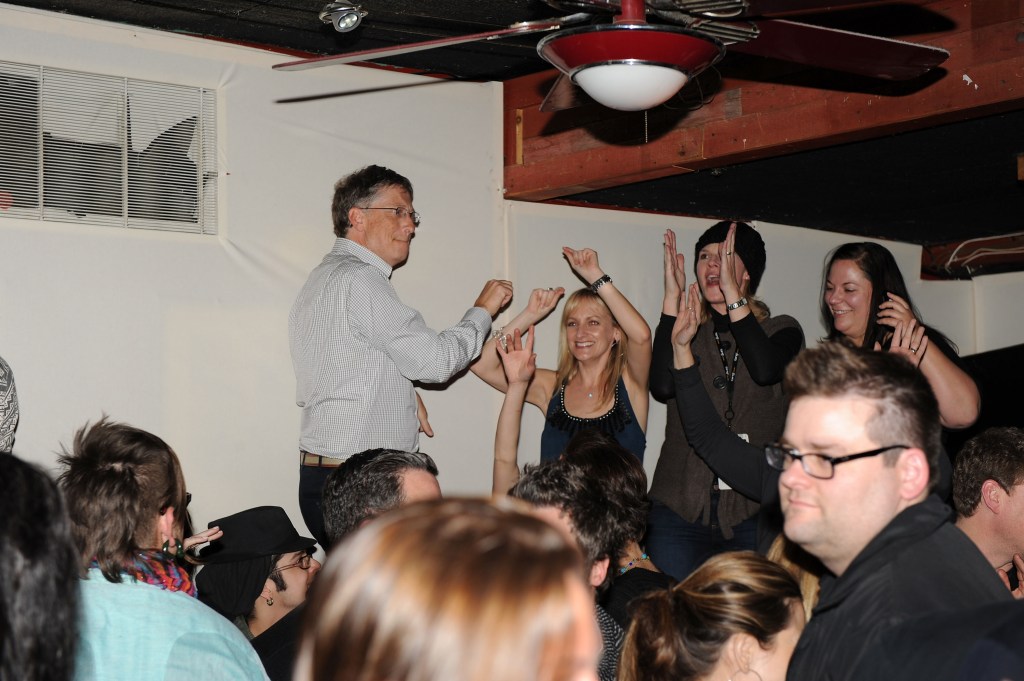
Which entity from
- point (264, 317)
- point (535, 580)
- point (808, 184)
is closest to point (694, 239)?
point (808, 184)

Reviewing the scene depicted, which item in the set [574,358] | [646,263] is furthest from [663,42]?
[646,263]

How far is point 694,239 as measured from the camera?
5.58m

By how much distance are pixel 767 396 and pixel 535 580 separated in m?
3.36

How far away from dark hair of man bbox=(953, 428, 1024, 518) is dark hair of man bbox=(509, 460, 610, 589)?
1.49 m

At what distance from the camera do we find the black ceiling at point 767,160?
3926 mm

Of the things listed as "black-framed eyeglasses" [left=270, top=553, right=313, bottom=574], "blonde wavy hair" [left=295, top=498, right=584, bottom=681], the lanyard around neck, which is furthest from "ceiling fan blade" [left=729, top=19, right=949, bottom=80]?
"black-framed eyeglasses" [left=270, top=553, right=313, bottom=574]

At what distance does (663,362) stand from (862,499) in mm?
2619

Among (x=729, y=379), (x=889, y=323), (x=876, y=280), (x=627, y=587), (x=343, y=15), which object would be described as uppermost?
(x=343, y=15)

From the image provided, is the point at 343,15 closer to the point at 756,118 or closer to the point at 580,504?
the point at 756,118

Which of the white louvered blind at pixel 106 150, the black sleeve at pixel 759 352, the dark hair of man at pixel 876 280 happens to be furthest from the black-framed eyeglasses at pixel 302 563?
the dark hair of man at pixel 876 280

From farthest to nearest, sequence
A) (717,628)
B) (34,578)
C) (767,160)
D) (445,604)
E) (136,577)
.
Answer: (767,160), (136,577), (717,628), (34,578), (445,604)

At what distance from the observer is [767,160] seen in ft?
15.0

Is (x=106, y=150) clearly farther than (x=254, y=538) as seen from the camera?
Yes

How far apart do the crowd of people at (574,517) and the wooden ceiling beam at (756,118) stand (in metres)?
0.36
